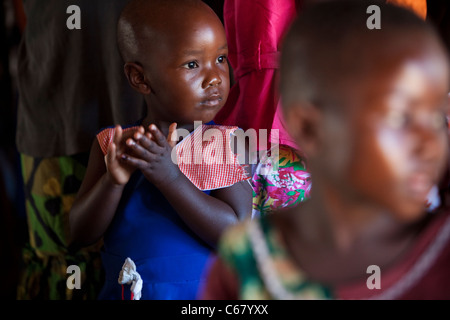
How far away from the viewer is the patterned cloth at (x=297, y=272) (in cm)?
56

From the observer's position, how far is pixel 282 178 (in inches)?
44.1

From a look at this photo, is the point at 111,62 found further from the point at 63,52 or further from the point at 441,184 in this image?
the point at 441,184

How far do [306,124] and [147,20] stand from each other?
0.58 metres

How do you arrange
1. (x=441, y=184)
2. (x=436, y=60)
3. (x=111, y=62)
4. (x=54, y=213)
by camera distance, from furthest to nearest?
(x=54, y=213) < (x=111, y=62) < (x=441, y=184) < (x=436, y=60)

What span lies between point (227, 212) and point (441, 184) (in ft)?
1.33

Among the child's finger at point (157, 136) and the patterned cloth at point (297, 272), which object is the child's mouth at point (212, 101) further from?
the patterned cloth at point (297, 272)

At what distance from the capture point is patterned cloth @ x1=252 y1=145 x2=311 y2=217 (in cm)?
111

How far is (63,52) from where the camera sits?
140cm

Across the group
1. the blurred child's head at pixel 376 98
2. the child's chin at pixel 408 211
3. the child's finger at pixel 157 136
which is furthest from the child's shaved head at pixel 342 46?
the child's finger at pixel 157 136

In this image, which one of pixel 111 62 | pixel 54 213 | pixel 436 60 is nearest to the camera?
pixel 436 60

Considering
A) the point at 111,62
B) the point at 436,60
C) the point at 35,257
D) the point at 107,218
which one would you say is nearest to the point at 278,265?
the point at 436,60

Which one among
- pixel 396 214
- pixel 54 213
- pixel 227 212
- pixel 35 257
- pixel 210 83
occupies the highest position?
pixel 210 83

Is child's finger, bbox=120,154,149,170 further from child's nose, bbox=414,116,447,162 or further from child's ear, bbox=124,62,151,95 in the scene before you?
child's nose, bbox=414,116,447,162

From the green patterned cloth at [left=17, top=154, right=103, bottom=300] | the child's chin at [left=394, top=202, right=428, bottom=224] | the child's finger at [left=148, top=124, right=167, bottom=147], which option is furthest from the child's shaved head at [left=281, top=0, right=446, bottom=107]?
the green patterned cloth at [left=17, top=154, right=103, bottom=300]
